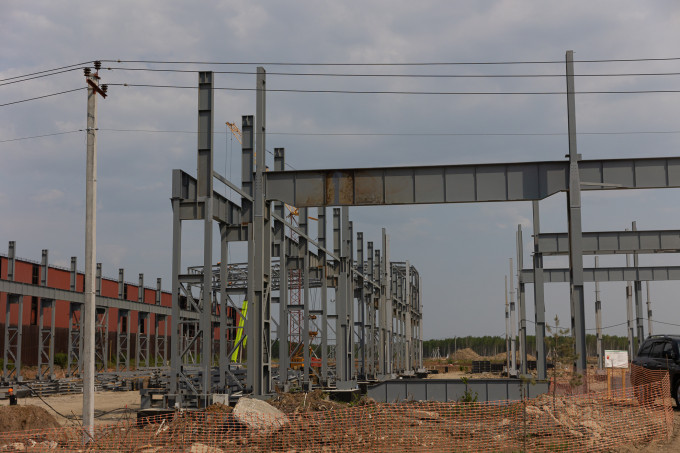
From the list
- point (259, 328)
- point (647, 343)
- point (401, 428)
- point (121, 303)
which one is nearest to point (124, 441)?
point (401, 428)

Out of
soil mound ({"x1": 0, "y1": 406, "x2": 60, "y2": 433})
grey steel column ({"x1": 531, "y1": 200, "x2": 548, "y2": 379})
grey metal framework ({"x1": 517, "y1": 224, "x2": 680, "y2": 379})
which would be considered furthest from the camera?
grey metal framework ({"x1": 517, "y1": 224, "x2": 680, "y2": 379})

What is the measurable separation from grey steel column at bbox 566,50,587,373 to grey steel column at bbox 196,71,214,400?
1148 centimetres

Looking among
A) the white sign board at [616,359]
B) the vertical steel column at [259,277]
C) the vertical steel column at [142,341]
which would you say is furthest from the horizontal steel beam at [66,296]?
the white sign board at [616,359]

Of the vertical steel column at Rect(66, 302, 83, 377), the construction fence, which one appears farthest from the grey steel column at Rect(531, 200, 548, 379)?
the vertical steel column at Rect(66, 302, 83, 377)

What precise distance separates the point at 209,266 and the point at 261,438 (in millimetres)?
6548

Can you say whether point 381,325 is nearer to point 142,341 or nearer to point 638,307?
point 638,307

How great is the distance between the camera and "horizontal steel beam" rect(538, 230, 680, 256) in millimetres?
37531

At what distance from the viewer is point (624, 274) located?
47.4 m

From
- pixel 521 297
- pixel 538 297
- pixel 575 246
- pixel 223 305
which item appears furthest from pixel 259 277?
pixel 521 297

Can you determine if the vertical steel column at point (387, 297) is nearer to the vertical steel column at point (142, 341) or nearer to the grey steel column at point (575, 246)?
the vertical steel column at point (142, 341)

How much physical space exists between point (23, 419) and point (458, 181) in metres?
15.5

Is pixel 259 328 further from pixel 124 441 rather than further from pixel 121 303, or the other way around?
pixel 121 303

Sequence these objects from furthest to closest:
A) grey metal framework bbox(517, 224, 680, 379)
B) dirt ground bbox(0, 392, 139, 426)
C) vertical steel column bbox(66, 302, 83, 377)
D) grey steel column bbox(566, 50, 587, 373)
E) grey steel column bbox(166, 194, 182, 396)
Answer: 1. vertical steel column bbox(66, 302, 83, 377)
2. grey metal framework bbox(517, 224, 680, 379)
3. dirt ground bbox(0, 392, 139, 426)
4. grey steel column bbox(566, 50, 587, 373)
5. grey steel column bbox(166, 194, 182, 396)

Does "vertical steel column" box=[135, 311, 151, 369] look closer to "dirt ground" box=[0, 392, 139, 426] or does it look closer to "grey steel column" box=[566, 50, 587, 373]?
"dirt ground" box=[0, 392, 139, 426]
